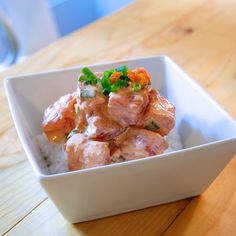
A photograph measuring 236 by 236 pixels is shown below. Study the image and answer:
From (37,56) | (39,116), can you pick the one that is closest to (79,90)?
(39,116)

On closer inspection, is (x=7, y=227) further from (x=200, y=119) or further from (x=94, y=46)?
(x=94, y=46)

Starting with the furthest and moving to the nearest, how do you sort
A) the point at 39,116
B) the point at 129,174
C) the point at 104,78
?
the point at 39,116 < the point at 104,78 < the point at 129,174

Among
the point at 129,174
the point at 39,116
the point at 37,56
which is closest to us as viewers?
the point at 129,174

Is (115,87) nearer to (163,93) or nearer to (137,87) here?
(137,87)

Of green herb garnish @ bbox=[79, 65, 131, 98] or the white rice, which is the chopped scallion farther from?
the white rice

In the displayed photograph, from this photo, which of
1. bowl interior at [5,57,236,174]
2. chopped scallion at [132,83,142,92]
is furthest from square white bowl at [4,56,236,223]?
chopped scallion at [132,83,142,92]

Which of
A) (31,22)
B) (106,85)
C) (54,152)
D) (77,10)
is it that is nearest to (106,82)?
(106,85)

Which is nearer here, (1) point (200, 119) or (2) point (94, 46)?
(1) point (200, 119)
